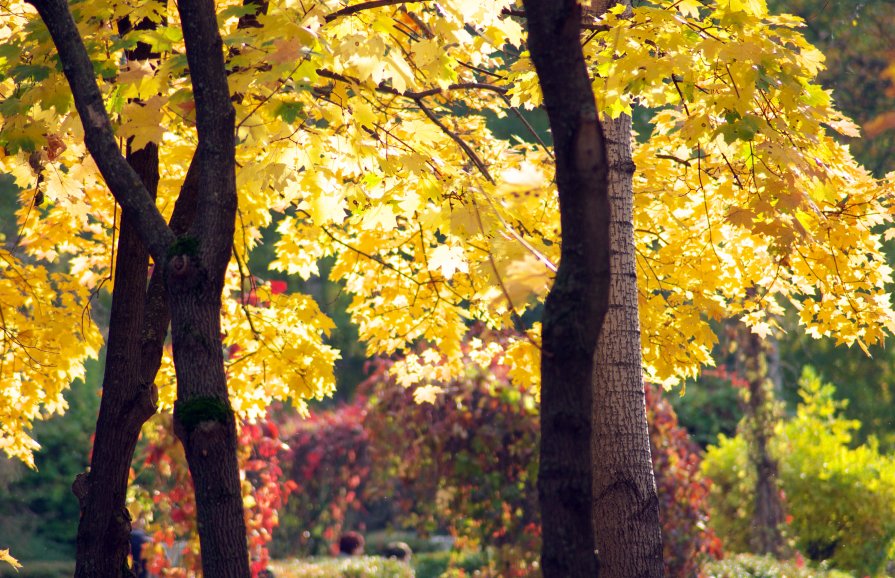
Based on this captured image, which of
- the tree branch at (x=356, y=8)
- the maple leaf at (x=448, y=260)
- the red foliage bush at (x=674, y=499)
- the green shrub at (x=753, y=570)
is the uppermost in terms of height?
the tree branch at (x=356, y=8)

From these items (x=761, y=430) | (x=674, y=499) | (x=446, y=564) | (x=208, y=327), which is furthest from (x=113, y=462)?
(x=446, y=564)

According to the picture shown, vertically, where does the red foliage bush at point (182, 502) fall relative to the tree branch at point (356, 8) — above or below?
below

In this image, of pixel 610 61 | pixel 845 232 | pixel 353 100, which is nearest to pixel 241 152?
pixel 353 100

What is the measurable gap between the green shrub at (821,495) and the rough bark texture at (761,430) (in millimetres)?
638

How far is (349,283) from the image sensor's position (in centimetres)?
709

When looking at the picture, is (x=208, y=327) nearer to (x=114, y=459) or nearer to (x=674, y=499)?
(x=114, y=459)

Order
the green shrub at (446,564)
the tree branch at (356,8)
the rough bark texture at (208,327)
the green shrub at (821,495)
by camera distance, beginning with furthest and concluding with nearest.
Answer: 1. the green shrub at (446,564)
2. the green shrub at (821,495)
3. the tree branch at (356,8)
4. the rough bark texture at (208,327)

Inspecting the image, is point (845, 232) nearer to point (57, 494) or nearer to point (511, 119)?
point (57, 494)

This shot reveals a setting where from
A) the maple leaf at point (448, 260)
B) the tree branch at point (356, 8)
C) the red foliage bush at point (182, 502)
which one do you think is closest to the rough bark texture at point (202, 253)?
the tree branch at point (356, 8)

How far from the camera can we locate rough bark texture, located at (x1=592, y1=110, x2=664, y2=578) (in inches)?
195

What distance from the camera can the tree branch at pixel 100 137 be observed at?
3791 millimetres

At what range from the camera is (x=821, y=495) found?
1391cm

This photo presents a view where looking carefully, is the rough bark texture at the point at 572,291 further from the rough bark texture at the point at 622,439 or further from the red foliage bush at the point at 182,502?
the red foliage bush at the point at 182,502

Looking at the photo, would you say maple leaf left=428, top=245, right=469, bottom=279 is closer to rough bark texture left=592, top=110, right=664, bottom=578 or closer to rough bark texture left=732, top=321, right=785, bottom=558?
rough bark texture left=592, top=110, right=664, bottom=578
